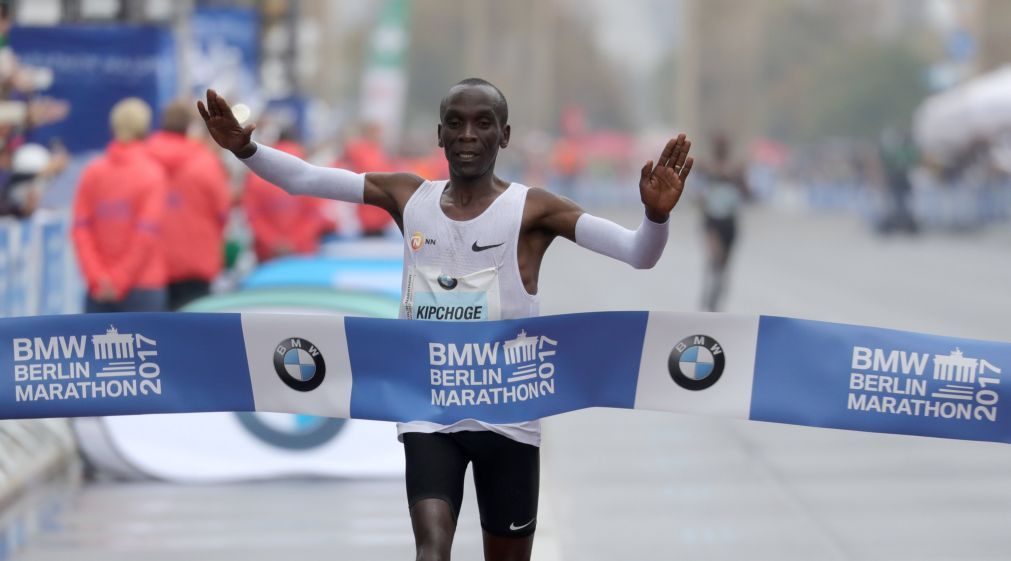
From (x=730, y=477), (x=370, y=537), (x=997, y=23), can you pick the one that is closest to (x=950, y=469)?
(x=730, y=477)

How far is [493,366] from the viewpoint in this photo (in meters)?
4.98

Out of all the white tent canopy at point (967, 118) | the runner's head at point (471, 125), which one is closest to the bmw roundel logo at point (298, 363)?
the runner's head at point (471, 125)

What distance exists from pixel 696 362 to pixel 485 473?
2.93 feet

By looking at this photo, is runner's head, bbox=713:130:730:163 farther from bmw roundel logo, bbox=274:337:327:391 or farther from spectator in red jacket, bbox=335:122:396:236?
bmw roundel logo, bbox=274:337:327:391

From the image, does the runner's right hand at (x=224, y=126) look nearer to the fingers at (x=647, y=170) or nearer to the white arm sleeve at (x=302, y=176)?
the white arm sleeve at (x=302, y=176)

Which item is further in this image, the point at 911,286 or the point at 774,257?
the point at 774,257

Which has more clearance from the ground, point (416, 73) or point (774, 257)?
point (416, 73)

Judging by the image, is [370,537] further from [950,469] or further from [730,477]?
[950,469]

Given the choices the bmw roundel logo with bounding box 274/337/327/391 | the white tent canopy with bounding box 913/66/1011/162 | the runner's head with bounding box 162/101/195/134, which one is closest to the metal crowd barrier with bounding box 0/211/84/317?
the runner's head with bounding box 162/101/195/134

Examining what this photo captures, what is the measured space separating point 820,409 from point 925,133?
32.8m

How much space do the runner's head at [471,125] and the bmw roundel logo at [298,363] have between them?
2.95 feet

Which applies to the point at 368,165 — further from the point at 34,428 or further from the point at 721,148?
the point at 34,428

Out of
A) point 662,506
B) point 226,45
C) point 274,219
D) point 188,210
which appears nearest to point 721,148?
point 274,219

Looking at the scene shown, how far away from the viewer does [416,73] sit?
388 feet
